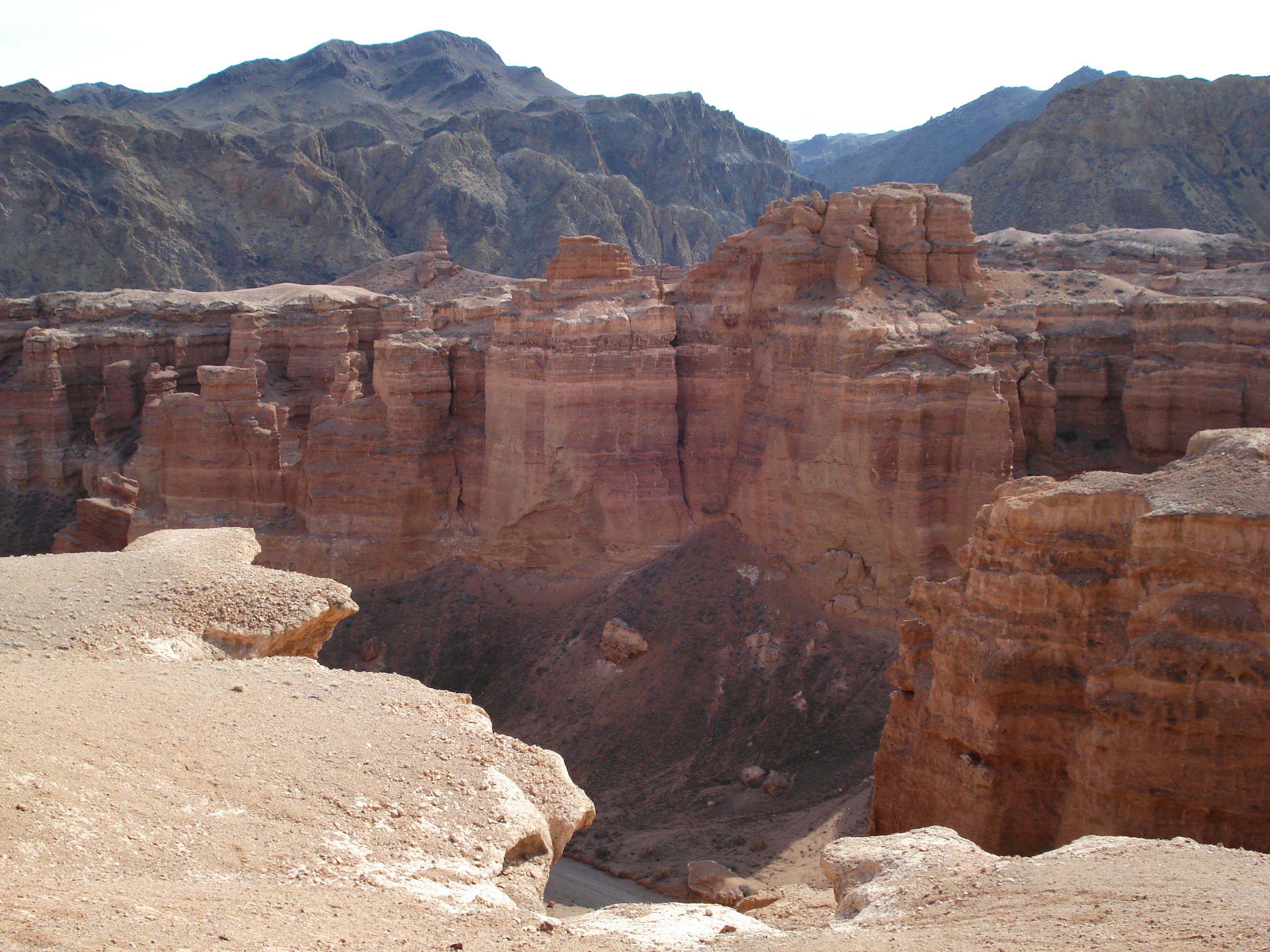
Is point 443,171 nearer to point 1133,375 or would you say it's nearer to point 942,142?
point 942,142

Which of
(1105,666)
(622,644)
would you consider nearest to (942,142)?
(622,644)

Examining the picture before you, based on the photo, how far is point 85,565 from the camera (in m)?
18.5

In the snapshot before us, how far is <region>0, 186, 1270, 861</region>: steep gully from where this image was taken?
29.5 m

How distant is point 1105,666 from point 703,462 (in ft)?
59.9

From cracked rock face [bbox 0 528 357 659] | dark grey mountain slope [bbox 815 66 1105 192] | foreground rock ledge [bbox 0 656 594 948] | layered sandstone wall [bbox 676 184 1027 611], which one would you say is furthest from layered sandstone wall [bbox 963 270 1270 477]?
dark grey mountain slope [bbox 815 66 1105 192]

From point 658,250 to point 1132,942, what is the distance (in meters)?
105

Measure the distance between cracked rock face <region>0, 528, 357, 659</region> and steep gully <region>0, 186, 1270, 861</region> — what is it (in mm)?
10817

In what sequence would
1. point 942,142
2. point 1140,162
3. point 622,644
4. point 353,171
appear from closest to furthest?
point 622,644 < point 1140,162 < point 353,171 < point 942,142

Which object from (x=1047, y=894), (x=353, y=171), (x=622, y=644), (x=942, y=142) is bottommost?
(x=622, y=644)

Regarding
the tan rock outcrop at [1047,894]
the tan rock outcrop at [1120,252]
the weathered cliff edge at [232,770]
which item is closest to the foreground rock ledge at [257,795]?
the weathered cliff edge at [232,770]

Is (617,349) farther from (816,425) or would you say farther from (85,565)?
(85,565)

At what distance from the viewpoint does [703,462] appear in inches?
1368

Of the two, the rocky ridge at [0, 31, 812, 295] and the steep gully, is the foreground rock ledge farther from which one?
the rocky ridge at [0, 31, 812, 295]

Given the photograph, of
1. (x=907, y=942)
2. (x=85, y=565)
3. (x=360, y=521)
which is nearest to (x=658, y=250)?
(x=360, y=521)
